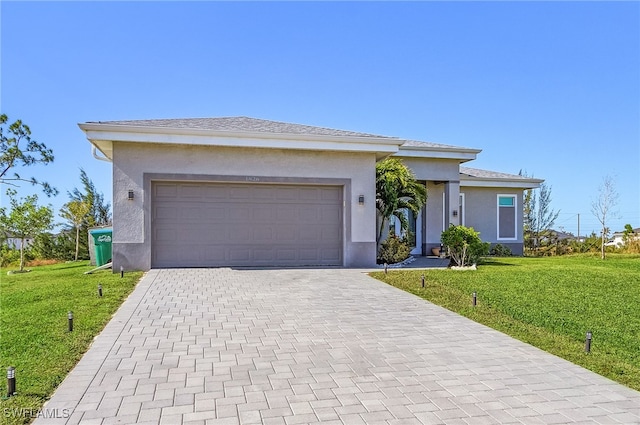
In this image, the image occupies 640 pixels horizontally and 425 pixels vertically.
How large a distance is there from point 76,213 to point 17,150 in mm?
5310

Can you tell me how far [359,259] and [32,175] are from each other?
1947 cm

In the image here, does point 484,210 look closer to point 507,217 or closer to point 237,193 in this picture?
point 507,217

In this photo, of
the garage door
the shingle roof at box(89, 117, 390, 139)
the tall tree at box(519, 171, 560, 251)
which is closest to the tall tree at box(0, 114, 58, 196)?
the shingle roof at box(89, 117, 390, 139)

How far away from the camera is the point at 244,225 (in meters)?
12.2

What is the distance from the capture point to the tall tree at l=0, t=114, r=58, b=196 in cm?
2158

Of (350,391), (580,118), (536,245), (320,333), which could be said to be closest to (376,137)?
(320,333)

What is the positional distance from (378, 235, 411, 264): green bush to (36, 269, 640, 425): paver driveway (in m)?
6.32

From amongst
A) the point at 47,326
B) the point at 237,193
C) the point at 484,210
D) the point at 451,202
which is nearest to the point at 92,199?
the point at 237,193

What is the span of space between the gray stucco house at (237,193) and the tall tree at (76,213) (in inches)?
344

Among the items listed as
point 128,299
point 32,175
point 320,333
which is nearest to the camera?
point 320,333

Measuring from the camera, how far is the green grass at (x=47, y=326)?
3949 mm

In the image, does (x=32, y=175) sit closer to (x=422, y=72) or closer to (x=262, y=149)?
(x=262, y=149)

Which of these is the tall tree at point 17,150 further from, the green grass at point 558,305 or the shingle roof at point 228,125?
the green grass at point 558,305

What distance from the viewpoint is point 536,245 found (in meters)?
22.9
